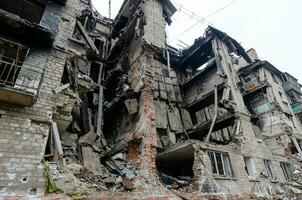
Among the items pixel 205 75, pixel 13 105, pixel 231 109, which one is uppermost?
pixel 205 75

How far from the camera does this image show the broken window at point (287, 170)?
14.0 metres

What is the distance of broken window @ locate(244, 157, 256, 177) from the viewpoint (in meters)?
12.1

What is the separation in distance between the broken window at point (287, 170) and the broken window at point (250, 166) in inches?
137

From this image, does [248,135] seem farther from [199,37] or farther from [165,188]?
[199,37]

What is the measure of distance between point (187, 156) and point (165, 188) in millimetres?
3657

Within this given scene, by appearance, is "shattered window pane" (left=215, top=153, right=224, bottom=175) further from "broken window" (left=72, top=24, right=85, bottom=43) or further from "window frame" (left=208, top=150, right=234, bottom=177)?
"broken window" (left=72, top=24, right=85, bottom=43)

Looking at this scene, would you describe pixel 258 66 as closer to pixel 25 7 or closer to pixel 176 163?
pixel 176 163

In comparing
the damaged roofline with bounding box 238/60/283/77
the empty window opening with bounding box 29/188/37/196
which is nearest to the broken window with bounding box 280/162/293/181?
the damaged roofline with bounding box 238/60/283/77

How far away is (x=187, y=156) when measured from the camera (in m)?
11.9

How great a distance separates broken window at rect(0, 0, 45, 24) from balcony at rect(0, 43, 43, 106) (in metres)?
2.73

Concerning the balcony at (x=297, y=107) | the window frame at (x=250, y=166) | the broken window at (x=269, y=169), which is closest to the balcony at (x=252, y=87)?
the balcony at (x=297, y=107)

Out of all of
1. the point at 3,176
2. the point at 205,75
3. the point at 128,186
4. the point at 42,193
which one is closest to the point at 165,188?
the point at 128,186

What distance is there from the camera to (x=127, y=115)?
11594 millimetres

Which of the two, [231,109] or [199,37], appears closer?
[231,109]
